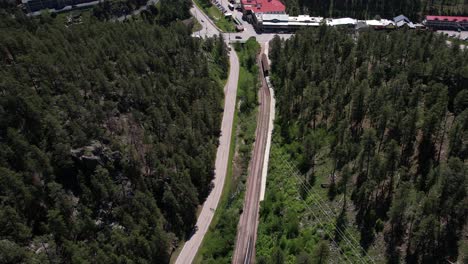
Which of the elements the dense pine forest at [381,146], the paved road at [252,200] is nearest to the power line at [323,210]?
the dense pine forest at [381,146]

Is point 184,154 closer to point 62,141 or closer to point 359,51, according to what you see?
point 62,141

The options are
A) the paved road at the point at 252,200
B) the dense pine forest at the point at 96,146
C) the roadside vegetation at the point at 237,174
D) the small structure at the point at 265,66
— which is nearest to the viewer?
the dense pine forest at the point at 96,146

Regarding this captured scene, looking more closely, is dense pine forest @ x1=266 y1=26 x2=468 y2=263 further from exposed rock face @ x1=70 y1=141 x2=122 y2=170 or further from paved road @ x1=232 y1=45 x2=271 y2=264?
exposed rock face @ x1=70 y1=141 x2=122 y2=170

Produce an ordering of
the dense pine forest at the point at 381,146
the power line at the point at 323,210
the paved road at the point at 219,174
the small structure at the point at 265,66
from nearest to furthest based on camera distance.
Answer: the dense pine forest at the point at 381,146 < the power line at the point at 323,210 < the paved road at the point at 219,174 < the small structure at the point at 265,66

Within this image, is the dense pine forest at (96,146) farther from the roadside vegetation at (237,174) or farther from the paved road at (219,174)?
the roadside vegetation at (237,174)

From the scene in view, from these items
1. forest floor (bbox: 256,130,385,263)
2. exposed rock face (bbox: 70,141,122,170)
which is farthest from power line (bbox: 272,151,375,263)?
exposed rock face (bbox: 70,141,122,170)

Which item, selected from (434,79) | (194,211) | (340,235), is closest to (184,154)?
(194,211)

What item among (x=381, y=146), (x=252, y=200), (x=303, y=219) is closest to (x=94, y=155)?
(x=252, y=200)
